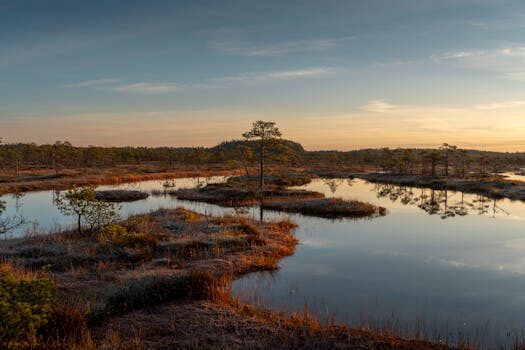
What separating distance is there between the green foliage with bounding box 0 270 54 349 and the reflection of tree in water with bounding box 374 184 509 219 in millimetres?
34894

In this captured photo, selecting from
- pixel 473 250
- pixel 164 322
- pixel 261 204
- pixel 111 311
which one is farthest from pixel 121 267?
pixel 261 204

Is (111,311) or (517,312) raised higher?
(111,311)

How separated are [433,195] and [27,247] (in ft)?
163

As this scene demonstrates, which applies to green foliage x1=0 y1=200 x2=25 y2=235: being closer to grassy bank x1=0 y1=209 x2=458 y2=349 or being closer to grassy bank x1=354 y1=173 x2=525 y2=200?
grassy bank x1=0 y1=209 x2=458 y2=349

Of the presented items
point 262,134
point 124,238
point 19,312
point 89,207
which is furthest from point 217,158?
point 19,312

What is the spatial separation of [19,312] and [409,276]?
16286 millimetres

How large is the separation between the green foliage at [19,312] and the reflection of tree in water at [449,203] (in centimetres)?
3489

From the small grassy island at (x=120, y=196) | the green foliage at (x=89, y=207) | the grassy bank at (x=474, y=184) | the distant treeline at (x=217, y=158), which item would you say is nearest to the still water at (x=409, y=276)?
the green foliage at (x=89, y=207)

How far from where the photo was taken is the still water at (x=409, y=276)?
14.4 meters

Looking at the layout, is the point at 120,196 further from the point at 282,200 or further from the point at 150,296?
the point at 150,296

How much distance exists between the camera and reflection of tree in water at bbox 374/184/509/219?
4016cm

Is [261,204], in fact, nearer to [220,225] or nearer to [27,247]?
[220,225]

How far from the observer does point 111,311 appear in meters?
12.5

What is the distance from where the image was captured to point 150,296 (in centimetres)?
1364
